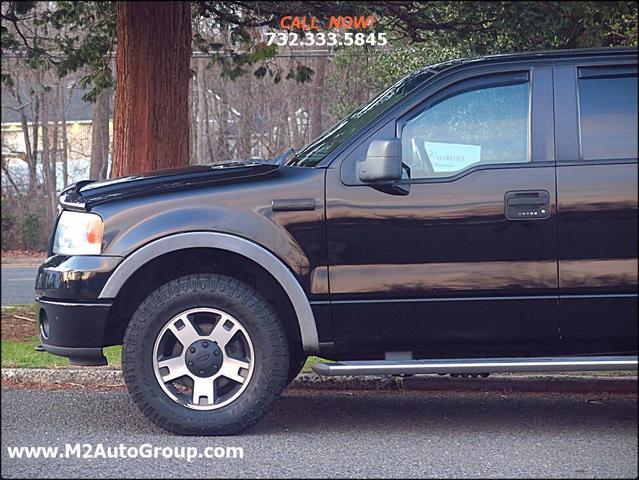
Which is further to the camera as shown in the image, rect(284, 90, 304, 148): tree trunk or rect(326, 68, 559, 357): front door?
rect(284, 90, 304, 148): tree trunk

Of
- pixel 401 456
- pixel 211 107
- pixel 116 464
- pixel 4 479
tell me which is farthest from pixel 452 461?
pixel 211 107

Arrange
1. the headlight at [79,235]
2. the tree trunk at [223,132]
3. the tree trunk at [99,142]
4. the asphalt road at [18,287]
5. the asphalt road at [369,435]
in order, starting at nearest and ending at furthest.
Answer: the asphalt road at [369,435] < the headlight at [79,235] < the asphalt road at [18,287] < the tree trunk at [223,132] < the tree trunk at [99,142]

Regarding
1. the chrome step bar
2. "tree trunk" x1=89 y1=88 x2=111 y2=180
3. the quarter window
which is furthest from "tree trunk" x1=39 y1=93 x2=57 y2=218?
the chrome step bar

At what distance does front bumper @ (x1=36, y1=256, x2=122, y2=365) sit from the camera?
5.23 m

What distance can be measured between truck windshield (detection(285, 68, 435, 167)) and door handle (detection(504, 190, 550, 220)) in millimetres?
864

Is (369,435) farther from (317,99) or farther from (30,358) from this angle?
(317,99)

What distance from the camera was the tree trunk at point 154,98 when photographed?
8094 mm

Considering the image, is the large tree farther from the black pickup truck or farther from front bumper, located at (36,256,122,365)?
front bumper, located at (36,256,122,365)

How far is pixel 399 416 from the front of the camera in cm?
594

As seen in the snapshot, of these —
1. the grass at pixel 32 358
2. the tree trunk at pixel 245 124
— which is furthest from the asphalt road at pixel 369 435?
the tree trunk at pixel 245 124

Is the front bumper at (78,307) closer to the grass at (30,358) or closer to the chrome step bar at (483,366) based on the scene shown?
the chrome step bar at (483,366)

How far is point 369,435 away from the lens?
5461 mm

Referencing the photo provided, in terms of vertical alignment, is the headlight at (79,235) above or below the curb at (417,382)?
above

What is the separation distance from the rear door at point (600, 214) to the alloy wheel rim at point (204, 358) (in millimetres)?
1721
